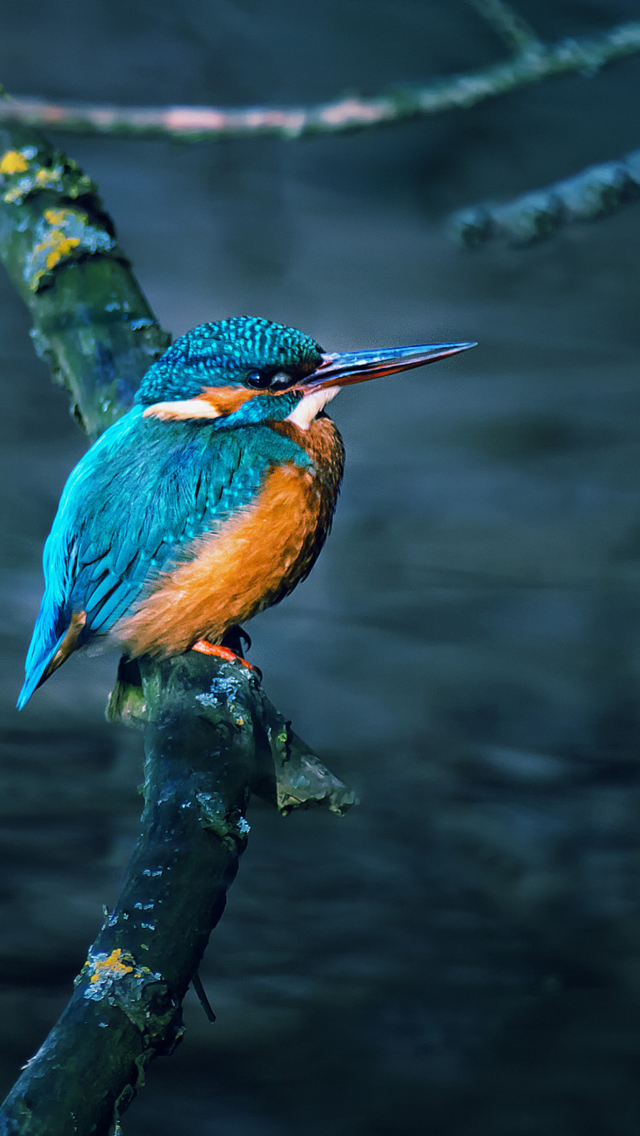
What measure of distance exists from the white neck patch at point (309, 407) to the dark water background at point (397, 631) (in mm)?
357

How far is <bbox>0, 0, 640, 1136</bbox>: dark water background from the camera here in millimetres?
1180

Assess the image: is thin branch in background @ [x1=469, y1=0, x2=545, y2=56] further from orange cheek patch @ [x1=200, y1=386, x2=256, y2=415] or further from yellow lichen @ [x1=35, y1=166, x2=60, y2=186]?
yellow lichen @ [x1=35, y1=166, x2=60, y2=186]

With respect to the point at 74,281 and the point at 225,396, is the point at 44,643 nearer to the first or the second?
the point at 225,396

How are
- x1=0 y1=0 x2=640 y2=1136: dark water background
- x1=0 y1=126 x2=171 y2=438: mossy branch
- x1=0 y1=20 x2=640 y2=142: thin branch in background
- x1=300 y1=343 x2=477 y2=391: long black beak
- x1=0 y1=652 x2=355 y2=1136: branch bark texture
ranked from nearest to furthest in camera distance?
1. x1=0 y1=20 x2=640 y2=142: thin branch in background
2. x1=0 y1=652 x2=355 y2=1136: branch bark texture
3. x1=300 y1=343 x2=477 y2=391: long black beak
4. x1=0 y1=126 x2=171 y2=438: mossy branch
5. x1=0 y1=0 x2=640 y2=1136: dark water background

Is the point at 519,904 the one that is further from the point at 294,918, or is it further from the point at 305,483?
the point at 305,483

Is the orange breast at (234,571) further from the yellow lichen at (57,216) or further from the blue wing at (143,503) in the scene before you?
the yellow lichen at (57,216)

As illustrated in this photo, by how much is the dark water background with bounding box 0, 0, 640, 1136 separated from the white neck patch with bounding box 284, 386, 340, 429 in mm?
357

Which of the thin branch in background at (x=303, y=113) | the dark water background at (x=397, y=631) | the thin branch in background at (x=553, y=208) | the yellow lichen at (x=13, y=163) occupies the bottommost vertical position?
the dark water background at (x=397, y=631)

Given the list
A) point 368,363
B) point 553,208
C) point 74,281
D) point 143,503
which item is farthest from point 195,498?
point 553,208

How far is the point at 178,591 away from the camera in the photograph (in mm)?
863

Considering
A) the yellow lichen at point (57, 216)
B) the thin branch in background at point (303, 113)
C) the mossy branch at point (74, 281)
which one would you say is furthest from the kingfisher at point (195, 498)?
the thin branch in background at point (303, 113)

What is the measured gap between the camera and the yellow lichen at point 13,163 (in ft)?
3.65

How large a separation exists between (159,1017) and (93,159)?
42.8 inches

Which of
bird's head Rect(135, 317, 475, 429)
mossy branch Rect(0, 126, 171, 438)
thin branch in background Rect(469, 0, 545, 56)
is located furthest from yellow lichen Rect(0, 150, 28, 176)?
thin branch in background Rect(469, 0, 545, 56)
